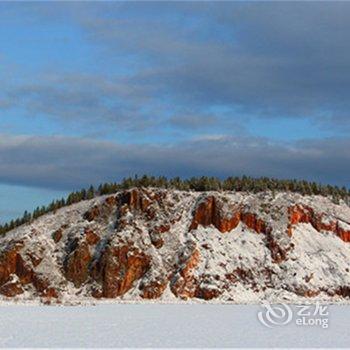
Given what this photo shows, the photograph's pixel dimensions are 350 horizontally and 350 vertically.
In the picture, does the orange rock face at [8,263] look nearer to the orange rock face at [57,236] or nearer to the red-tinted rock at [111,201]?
the orange rock face at [57,236]

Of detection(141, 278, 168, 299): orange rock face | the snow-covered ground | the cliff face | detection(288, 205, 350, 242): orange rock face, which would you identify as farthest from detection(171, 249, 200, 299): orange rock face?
the snow-covered ground

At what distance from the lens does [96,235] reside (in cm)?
9669

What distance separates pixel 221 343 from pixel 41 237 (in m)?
71.0

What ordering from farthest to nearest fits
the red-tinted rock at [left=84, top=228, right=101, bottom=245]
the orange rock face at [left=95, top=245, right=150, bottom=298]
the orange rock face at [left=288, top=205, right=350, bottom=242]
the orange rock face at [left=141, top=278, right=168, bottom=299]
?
the orange rock face at [left=288, top=205, right=350, bottom=242] < the red-tinted rock at [left=84, top=228, right=101, bottom=245] < the orange rock face at [left=95, top=245, right=150, bottom=298] < the orange rock face at [left=141, top=278, right=168, bottom=299]

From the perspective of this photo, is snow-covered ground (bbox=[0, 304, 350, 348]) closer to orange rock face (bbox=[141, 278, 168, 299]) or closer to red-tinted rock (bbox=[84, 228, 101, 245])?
orange rock face (bbox=[141, 278, 168, 299])

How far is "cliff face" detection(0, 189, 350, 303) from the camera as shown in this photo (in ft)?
290

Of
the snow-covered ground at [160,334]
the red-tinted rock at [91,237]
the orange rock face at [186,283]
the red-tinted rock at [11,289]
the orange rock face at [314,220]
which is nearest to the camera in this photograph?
the snow-covered ground at [160,334]

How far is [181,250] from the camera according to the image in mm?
94312

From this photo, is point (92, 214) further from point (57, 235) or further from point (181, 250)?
point (181, 250)

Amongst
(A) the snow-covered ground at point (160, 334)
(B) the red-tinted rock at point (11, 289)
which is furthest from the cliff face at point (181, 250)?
(A) the snow-covered ground at point (160, 334)

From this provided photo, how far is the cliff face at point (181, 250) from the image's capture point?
290ft

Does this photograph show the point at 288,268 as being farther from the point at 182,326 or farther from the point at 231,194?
the point at 182,326

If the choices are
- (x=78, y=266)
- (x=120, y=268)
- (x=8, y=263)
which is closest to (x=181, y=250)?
(x=120, y=268)

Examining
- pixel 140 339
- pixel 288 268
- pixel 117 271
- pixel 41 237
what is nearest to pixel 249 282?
pixel 288 268
